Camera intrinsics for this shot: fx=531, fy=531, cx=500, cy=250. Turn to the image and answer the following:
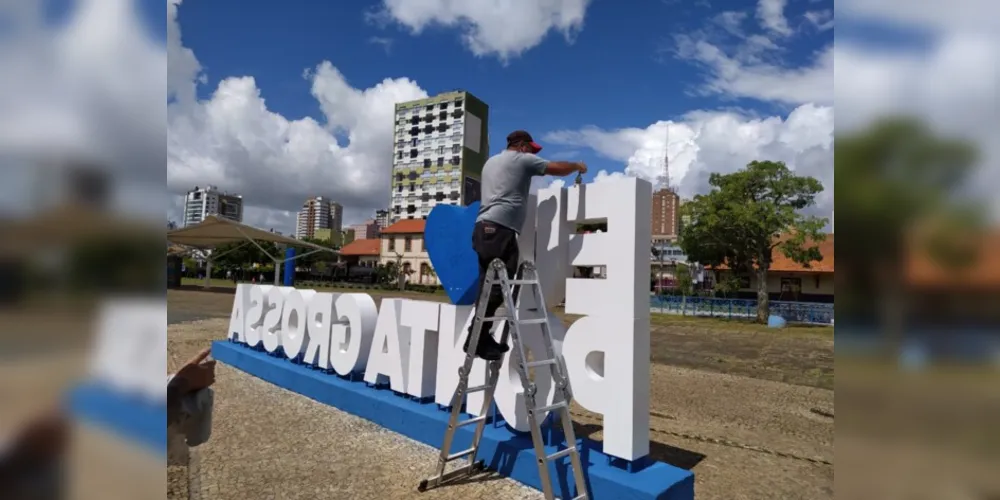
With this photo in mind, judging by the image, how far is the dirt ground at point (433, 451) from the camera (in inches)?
160

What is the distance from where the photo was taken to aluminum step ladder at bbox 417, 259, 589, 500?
11.6 feet

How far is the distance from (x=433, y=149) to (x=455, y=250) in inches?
3281

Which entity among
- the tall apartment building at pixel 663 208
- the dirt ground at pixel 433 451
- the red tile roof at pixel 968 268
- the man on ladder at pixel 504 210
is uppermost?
the tall apartment building at pixel 663 208

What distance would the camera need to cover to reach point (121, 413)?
2.71ft

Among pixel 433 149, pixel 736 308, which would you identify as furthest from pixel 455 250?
pixel 433 149

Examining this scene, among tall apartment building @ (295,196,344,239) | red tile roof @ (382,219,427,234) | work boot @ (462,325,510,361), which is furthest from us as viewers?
tall apartment building @ (295,196,344,239)

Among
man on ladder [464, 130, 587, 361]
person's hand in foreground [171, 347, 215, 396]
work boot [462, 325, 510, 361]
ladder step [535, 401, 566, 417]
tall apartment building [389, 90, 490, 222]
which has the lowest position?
ladder step [535, 401, 566, 417]

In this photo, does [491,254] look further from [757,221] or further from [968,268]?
[757,221]

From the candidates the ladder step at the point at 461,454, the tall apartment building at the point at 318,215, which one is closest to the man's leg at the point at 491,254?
the ladder step at the point at 461,454

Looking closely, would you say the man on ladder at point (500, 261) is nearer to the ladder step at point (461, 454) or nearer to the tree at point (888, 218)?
the ladder step at point (461, 454)

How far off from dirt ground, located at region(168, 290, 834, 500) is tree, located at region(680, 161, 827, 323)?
17.2 m

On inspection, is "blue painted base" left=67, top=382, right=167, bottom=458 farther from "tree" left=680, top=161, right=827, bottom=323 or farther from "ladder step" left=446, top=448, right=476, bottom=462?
"tree" left=680, top=161, right=827, bottom=323

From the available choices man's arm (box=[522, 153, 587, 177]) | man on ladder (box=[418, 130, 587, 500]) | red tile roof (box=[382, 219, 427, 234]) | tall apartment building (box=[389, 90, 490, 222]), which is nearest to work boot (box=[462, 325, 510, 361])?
man on ladder (box=[418, 130, 587, 500])

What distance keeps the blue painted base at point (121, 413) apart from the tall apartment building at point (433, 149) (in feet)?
255
